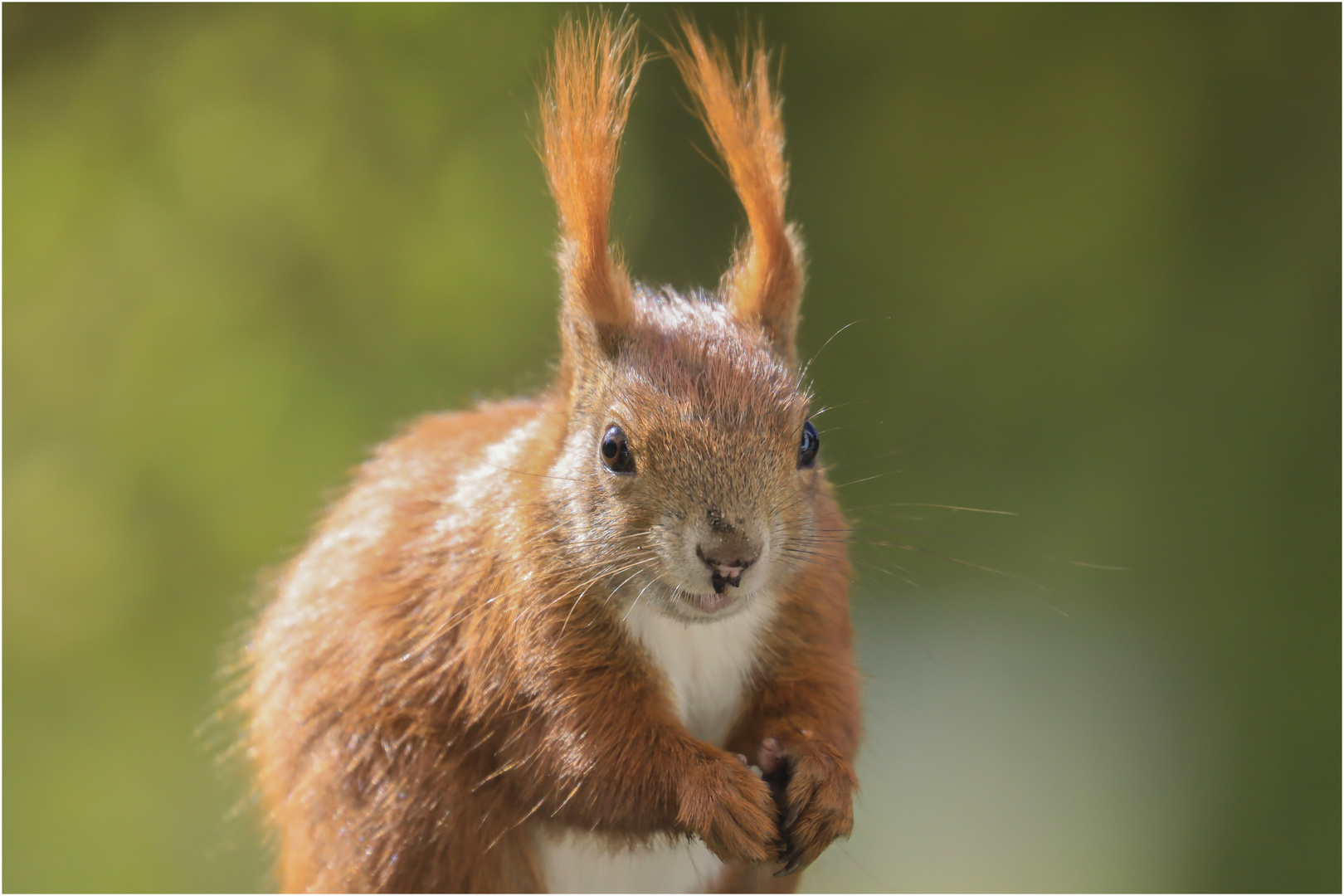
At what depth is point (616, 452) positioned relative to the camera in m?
1.01

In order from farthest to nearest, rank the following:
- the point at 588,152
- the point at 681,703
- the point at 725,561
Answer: the point at 681,703 < the point at 588,152 < the point at 725,561

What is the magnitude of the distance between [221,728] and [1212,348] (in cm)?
226

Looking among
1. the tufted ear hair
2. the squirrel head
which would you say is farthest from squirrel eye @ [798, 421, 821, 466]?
the tufted ear hair

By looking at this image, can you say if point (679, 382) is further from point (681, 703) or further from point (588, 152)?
point (681, 703)

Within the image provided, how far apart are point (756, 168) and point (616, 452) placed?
0.34m

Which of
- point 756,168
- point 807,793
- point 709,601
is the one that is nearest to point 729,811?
point 807,793

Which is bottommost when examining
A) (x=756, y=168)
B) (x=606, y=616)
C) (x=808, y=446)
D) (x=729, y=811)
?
(x=729, y=811)

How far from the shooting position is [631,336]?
1073mm

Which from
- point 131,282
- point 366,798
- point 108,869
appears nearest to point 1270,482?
point 366,798

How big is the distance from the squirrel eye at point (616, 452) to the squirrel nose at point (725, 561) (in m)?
0.13

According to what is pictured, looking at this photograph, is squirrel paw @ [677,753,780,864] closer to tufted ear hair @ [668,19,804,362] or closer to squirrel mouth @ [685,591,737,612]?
squirrel mouth @ [685,591,737,612]

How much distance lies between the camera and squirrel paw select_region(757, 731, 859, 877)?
970 millimetres

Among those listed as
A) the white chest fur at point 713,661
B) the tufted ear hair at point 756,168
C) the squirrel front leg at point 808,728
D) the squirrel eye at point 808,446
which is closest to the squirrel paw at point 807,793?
the squirrel front leg at point 808,728

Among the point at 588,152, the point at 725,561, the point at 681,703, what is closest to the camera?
the point at 725,561
